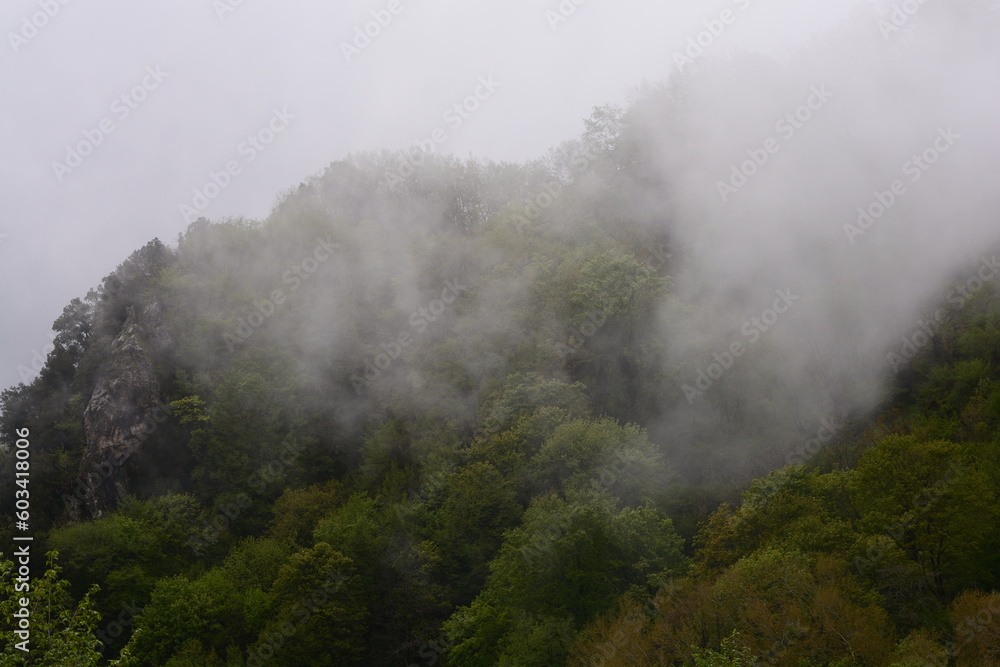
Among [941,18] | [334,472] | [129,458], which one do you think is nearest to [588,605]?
[334,472]

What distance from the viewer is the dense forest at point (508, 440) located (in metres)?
34.5

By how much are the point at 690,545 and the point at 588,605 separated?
1147 cm

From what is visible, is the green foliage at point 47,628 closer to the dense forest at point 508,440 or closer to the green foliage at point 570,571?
the dense forest at point 508,440

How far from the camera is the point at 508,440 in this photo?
52219 millimetres

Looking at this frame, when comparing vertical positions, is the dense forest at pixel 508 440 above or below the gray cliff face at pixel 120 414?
below

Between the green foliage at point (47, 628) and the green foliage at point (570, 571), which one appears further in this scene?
the green foliage at point (570, 571)

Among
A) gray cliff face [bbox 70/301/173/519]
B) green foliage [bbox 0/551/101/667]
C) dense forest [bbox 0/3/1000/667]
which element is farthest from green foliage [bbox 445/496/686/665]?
gray cliff face [bbox 70/301/173/519]

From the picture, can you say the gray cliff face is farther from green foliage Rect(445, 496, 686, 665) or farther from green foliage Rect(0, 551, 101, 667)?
green foliage Rect(0, 551, 101, 667)

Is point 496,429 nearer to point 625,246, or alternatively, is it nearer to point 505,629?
point 505,629

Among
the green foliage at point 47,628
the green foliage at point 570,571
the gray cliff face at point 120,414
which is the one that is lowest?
the green foliage at point 570,571

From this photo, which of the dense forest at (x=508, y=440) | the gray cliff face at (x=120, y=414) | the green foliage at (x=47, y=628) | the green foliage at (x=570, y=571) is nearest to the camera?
the green foliage at (x=47, y=628)

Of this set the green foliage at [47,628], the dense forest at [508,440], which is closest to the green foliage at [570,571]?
the dense forest at [508,440]

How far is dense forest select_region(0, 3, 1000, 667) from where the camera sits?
34.5 meters

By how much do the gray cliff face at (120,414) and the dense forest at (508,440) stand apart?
345mm
